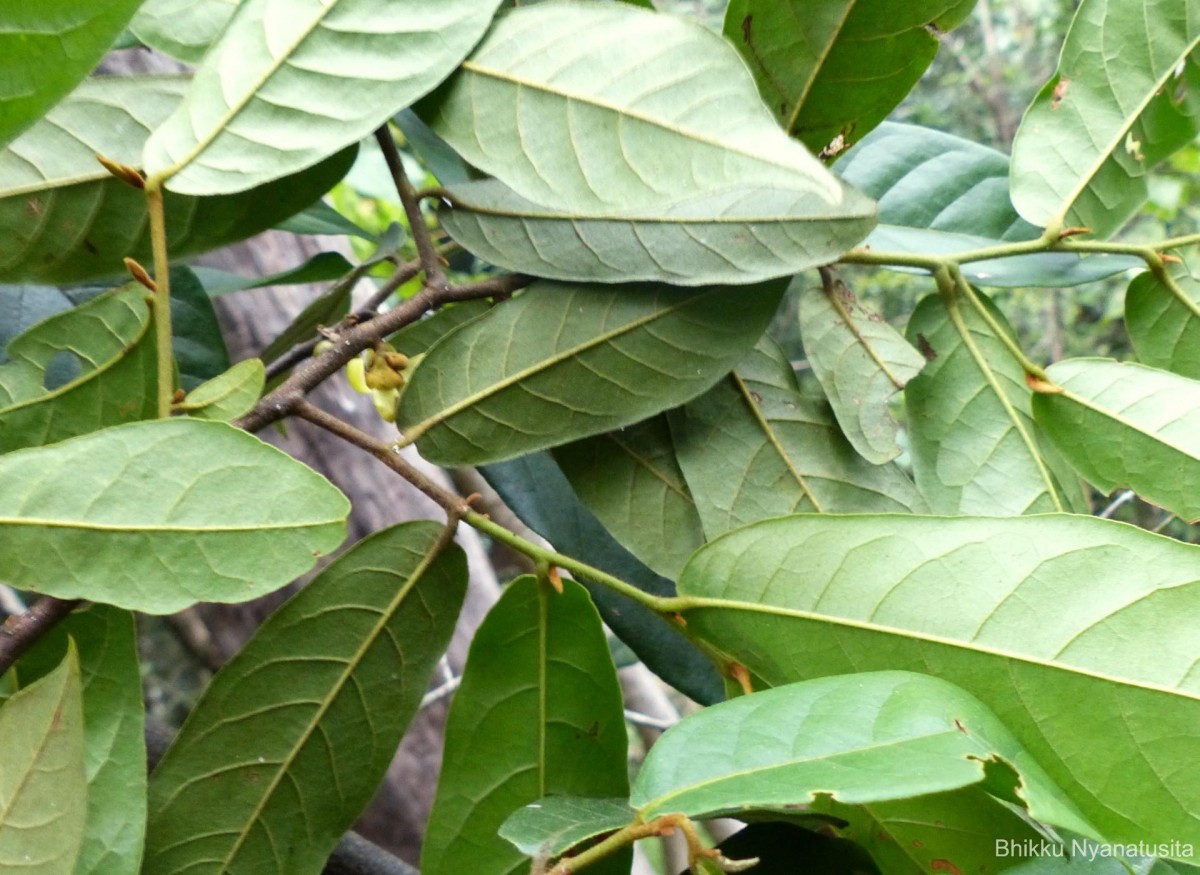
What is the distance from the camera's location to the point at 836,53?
1.50 ft

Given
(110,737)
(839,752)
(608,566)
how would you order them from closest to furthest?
(839,752) < (110,737) < (608,566)

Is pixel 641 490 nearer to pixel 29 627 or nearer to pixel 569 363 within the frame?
pixel 569 363

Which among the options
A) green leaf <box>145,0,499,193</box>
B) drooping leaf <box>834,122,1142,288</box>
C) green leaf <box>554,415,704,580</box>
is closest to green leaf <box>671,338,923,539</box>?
green leaf <box>554,415,704,580</box>

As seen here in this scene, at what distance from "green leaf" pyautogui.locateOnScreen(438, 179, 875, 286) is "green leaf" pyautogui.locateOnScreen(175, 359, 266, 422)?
14 centimetres

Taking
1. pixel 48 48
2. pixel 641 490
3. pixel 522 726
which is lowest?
pixel 522 726

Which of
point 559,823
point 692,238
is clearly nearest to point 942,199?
point 692,238

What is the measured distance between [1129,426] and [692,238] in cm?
24

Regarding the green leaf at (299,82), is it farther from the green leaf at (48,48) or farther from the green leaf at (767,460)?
the green leaf at (767,460)

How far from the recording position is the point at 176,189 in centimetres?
40

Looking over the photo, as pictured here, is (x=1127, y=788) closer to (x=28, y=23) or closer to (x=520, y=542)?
(x=520, y=542)

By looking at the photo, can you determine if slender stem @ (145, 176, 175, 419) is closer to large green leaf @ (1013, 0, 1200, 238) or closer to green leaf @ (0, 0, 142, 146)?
green leaf @ (0, 0, 142, 146)

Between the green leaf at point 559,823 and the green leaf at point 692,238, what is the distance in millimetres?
247

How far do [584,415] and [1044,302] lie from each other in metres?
3.45

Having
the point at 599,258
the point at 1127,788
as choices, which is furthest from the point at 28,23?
the point at 1127,788
